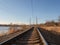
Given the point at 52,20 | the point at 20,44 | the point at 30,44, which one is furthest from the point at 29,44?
the point at 52,20

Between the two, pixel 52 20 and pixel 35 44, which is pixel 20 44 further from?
pixel 52 20

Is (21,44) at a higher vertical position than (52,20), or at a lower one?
lower

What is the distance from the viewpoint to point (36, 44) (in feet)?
22.0

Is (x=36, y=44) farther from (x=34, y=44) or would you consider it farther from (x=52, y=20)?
(x=52, y=20)

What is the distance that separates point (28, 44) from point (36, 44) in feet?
1.33

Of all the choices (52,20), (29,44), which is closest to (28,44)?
(29,44)

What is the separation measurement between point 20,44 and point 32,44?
62cm

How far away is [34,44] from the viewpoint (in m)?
6.74

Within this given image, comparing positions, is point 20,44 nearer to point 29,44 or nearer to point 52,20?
point 29,44

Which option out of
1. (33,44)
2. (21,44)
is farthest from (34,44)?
(21,44)

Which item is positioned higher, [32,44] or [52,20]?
[52,20]

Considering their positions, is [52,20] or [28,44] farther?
[52,20]

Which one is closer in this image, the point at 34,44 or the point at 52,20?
the point at 34,44

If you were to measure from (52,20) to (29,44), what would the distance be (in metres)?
70.6
